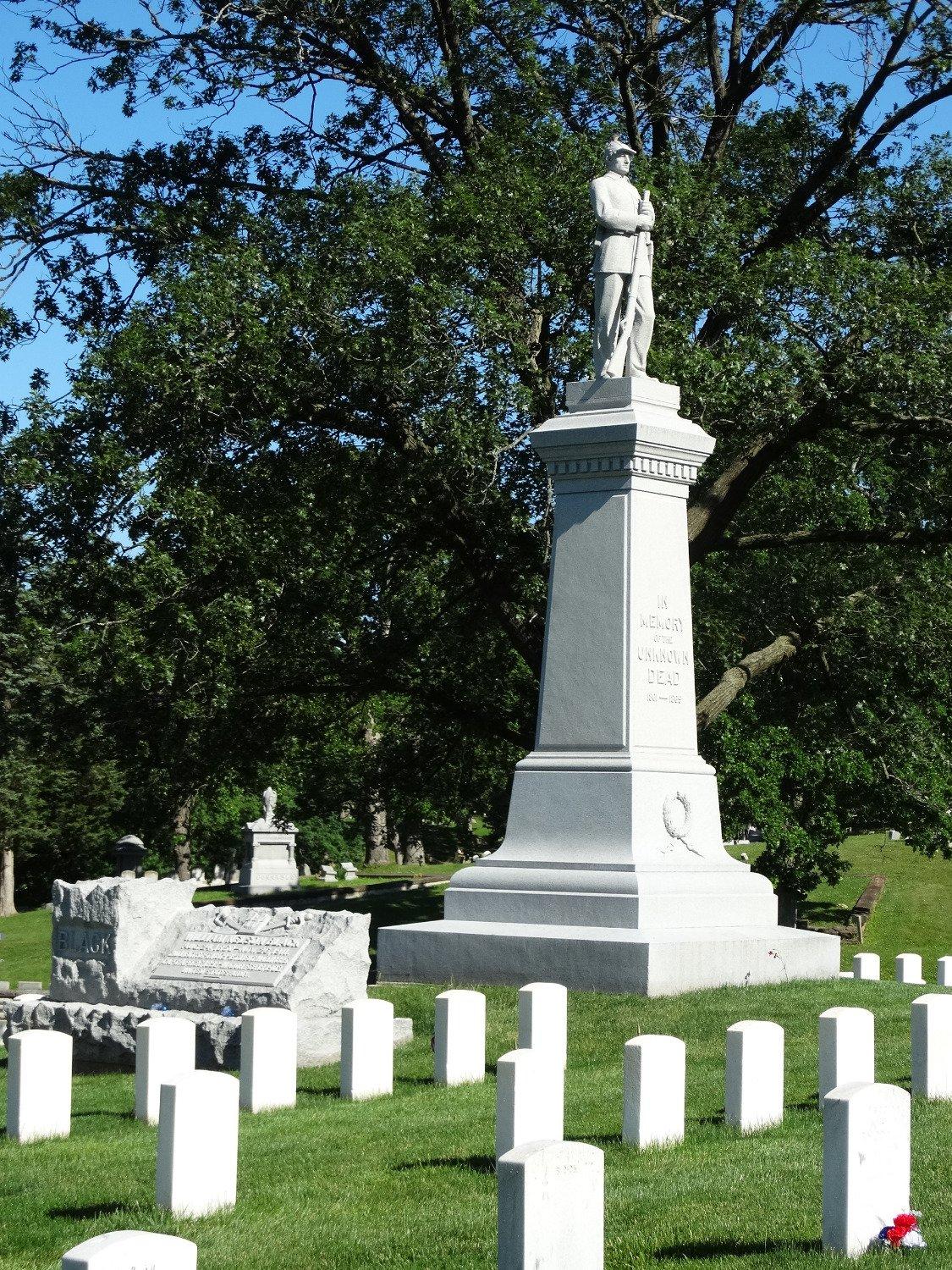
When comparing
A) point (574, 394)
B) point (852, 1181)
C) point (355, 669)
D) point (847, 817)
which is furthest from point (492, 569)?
point (852, 1181)

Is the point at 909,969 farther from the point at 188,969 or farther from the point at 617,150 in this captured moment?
the point at 617,150

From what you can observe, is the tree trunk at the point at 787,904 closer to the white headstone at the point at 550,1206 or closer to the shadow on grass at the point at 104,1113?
the shadow on grass at the point at 104,1113

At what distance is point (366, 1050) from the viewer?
948cm

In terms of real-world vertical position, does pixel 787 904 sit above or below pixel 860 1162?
below

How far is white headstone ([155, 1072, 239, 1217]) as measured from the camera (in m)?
6.53

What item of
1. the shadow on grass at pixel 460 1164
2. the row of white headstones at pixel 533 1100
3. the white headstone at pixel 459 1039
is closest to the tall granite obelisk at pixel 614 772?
the white headstone at pixel 459 1039

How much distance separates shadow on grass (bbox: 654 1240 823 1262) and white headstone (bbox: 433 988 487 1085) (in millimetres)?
3799

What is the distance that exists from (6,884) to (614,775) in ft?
121

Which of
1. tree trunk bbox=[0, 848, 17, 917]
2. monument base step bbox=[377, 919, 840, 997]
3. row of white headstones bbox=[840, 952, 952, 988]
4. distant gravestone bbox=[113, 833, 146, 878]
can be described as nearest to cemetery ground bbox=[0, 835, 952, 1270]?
monument base step bbox=[377, 919, 840, 997]

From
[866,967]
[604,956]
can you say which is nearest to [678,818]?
[604,956]

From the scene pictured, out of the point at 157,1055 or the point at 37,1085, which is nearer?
the point at 37,1085

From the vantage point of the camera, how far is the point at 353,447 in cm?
1955

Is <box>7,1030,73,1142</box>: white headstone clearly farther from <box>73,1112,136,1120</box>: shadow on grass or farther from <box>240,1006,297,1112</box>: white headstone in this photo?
<box>240,1006,297,1112</box>: white headstone

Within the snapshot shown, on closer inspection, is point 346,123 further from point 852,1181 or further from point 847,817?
point 852,1181
